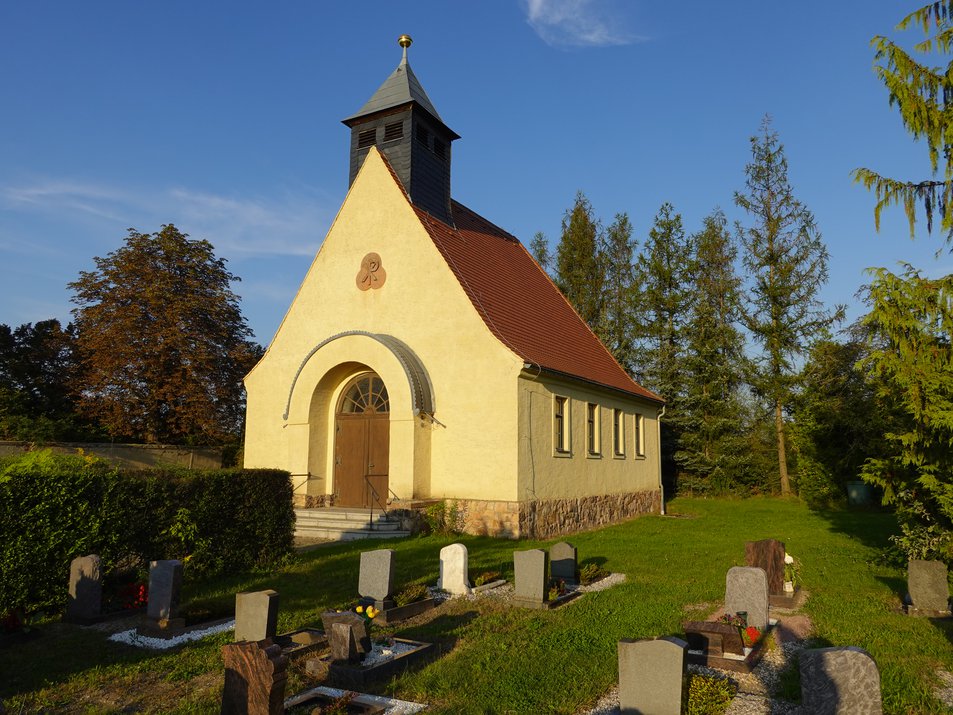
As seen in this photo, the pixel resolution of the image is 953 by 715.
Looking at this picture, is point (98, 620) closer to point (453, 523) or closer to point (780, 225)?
point (453, 523)

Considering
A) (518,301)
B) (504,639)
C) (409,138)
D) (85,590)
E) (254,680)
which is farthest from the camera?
(518,301)

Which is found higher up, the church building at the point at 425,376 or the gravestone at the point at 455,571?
the church building at the point at 425,376

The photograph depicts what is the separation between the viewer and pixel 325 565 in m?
11.9

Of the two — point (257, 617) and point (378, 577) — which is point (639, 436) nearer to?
point (378, 577)

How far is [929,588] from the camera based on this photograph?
850cm

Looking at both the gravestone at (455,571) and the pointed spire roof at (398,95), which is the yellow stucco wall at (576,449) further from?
the pointed spire roof at (398,95)

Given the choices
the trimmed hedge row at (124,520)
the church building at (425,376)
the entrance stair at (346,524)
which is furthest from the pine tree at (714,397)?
the trimmed hedge row at (124,520)

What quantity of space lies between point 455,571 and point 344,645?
383 cm

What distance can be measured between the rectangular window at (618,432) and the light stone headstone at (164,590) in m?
14.8

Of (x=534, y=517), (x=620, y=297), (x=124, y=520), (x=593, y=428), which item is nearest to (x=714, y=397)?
(x=620, y=297)

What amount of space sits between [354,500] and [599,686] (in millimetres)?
12825

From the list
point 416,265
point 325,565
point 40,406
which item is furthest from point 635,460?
point 40,406

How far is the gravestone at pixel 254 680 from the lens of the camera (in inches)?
196

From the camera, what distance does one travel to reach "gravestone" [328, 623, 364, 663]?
637 centimetres
